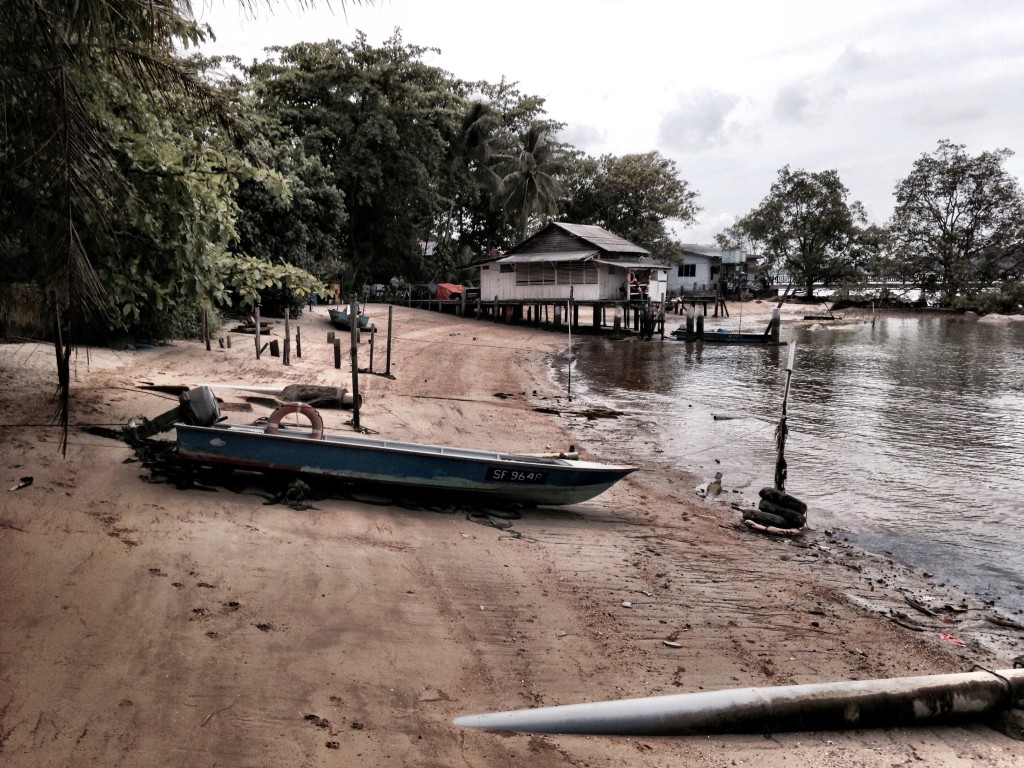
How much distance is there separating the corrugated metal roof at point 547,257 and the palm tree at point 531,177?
21.3ft

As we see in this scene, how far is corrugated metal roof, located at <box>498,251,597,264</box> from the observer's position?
128 feet

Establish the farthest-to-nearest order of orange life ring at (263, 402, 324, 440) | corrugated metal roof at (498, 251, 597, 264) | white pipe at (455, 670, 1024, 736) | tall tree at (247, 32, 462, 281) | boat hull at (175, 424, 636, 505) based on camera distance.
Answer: corrugated metal roof at (498, 251, 597, 264) < tall tree at (247, 32, 462, 281) < orange life ring at (263, 402, 324, 440) < boat hull at (175, 424, 636, 505) < white pipe at (455, 670, 1024, 736)

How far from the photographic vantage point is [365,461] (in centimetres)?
941

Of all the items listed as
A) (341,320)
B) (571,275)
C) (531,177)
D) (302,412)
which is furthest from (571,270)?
(302,412)

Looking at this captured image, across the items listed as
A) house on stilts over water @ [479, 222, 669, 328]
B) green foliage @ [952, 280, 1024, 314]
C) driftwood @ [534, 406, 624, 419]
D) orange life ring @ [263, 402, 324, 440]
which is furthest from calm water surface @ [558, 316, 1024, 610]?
green foliage @ [952, 280, 1024, 314]

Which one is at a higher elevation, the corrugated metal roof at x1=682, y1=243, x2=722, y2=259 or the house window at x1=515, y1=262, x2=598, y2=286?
the corrugated metal roof at x1=682, y1=243, x2=722, y2=259

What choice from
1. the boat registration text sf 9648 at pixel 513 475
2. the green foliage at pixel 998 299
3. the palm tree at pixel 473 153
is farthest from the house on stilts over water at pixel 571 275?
the green foliage at pixel 998 299

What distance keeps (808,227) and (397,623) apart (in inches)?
2535

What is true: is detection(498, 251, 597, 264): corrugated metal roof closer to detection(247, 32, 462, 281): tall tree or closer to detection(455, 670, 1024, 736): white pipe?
detection(247, 32, 462, 281): tall tree

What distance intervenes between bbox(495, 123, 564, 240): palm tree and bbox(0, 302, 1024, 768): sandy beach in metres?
37.1

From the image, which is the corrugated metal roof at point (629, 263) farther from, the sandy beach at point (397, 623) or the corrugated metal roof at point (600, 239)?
the sandy beach at point (397, 623)

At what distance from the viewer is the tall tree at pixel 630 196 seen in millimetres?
52344

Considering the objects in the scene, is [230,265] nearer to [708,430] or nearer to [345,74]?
[708,430]

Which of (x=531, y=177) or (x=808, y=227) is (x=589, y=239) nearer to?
(x=531, y=177)
